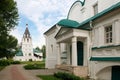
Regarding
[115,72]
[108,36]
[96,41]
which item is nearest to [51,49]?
[96,41]

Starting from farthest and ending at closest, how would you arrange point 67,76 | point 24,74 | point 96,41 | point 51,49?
point 51,49
point 24,74
point 96,41
point 67,76

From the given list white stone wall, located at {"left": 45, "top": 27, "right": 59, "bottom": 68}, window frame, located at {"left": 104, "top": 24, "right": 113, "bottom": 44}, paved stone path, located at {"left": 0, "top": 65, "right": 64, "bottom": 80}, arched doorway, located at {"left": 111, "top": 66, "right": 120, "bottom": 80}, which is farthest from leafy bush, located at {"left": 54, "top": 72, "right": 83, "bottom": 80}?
white stone wall, located at {"left": 45, "top": 27, "right": 59, "bottom": 68}

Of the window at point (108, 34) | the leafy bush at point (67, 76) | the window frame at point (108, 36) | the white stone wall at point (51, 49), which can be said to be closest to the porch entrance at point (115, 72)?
the window frame at point (108, 36)

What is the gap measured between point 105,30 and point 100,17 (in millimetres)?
1037

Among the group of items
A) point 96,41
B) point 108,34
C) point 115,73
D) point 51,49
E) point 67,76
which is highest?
point 108,34

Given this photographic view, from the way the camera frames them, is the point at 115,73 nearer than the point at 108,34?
Yes

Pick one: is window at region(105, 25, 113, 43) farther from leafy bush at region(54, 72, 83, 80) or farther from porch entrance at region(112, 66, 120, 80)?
leafy bush at region(54, 72, 83, 80)

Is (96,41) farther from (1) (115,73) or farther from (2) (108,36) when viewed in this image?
(1) (115,73)

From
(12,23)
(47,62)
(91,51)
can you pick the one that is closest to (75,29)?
(91,51)

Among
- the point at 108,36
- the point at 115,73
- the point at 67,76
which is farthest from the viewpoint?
the point at 108,36

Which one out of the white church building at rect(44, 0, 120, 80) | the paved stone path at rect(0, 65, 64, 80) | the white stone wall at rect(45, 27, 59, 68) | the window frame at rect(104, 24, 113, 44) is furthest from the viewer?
the white stone wall at rect(45, 27, 59, 68)

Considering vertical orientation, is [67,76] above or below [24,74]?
above

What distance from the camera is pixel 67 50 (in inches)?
834

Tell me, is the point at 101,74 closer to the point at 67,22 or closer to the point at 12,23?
the point at 67,22
